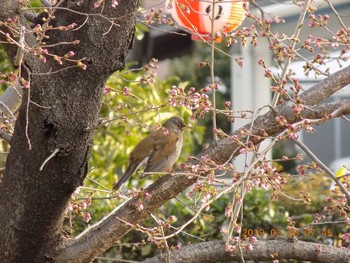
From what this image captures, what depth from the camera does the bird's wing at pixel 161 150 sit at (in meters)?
5.28

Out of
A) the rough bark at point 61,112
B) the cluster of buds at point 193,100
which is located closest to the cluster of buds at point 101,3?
the rough bark at point 61,112

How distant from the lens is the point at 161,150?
17.4 ft

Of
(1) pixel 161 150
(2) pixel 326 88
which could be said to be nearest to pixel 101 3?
(2) pixel 326 88

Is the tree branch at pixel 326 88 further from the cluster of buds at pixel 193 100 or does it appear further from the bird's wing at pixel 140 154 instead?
the bird's wing at pixel 140 154

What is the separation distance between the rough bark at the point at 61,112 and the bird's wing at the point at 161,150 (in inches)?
73.4

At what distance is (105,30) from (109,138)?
3.68m

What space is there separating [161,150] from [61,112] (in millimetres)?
2051

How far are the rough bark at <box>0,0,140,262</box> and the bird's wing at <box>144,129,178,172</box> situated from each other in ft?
6.12

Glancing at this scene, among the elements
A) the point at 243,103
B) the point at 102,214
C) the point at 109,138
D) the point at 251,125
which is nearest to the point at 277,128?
the point at 251,125

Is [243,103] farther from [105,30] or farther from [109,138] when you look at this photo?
[105,30]

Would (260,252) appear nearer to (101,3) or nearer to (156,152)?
(101,3)

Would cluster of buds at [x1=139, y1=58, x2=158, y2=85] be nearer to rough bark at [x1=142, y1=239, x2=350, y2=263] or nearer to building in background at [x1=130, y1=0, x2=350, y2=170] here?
rough bark at [x1=142, y1=239, x2=350, y2=263]

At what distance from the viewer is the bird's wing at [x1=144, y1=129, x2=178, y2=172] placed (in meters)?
5.28

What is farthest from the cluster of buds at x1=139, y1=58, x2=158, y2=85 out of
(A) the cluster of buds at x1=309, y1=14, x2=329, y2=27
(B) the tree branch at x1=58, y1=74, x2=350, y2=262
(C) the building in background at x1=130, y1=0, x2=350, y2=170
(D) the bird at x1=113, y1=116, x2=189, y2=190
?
(C) the building in background at x1=130, y1=0, x2=350, y2=170
